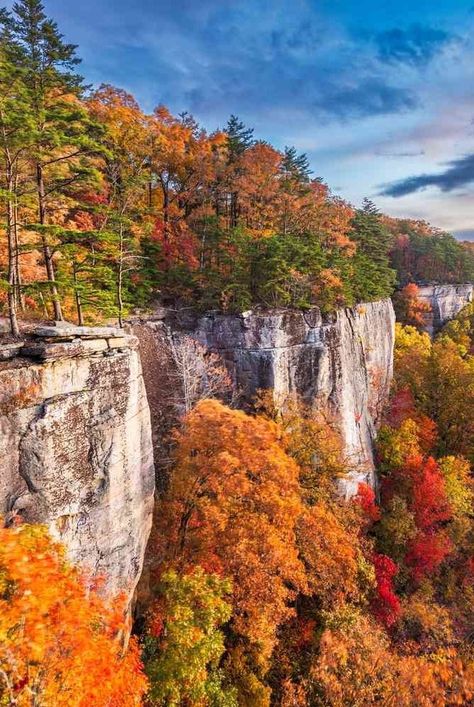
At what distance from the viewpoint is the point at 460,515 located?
25844mm

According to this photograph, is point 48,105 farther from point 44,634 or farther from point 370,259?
point 370,259

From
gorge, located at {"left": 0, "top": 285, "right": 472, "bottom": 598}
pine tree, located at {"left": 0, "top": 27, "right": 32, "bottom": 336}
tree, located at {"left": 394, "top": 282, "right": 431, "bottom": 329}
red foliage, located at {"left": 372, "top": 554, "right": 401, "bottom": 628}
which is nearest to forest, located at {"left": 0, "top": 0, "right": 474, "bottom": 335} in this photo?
pine tree, located at {"left": 0, "top": 27, "right": 32, "bottom": 336}

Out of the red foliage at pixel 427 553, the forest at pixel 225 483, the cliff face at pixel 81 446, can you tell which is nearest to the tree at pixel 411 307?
the forest at pixel 225 483

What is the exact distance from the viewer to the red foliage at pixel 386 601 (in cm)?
1987

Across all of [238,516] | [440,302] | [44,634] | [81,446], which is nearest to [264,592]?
[238,516]

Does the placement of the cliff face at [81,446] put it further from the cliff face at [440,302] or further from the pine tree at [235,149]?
the cliff face at [440,302]

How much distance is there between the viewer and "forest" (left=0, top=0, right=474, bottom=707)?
33.1 feet

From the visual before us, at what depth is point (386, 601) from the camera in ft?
66.5

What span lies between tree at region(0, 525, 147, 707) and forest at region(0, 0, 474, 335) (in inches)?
264

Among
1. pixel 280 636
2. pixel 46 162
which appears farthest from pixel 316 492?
pixel 46 162

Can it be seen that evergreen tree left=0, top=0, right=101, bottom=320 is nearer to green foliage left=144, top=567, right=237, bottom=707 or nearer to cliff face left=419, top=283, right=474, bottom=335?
green foliage left=144, top=567, right=237, bottom=707

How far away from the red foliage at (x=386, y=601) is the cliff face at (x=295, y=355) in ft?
15.9

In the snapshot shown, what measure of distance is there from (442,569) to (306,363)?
1628 centimetres

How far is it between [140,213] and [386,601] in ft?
85.9
